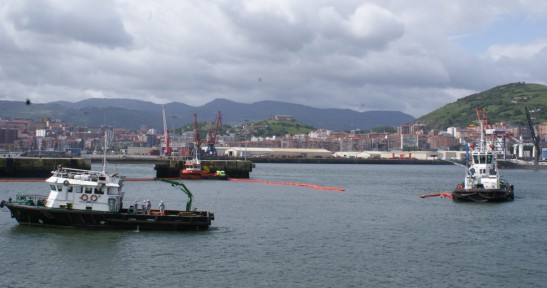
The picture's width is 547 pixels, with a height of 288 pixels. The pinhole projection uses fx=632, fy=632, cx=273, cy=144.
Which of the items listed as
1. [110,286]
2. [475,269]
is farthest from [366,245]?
[110,286]

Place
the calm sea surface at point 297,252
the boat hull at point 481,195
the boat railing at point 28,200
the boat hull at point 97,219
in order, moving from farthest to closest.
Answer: the boat hull at point 481,195
the boat railing at point 28,200
the boat hull at point 97,219
the calm sea surface at point 297,252

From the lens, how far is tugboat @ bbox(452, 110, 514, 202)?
6856 centimetres

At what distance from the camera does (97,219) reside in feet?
141

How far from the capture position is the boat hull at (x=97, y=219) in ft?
141

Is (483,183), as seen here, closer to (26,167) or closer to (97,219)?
Answer: (97,219)

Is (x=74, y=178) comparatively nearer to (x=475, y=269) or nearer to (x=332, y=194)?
(x=475, y=269)

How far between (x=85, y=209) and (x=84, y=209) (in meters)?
0.07

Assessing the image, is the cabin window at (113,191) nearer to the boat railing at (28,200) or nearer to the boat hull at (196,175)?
the boat railing at (28,200)

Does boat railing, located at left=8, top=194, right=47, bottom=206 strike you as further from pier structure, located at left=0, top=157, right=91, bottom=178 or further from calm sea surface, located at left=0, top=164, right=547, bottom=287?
pier structure, located at left=0, top=157, right=91, bottom=178

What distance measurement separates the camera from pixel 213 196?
240ft

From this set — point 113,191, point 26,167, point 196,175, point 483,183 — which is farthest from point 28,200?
Result: point 196,175

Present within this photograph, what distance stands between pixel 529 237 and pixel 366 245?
13305 millimetres

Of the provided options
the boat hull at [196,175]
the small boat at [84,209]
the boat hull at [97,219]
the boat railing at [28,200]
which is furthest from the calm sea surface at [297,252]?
the boat hull at [196,175]

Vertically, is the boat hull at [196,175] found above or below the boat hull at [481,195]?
above
